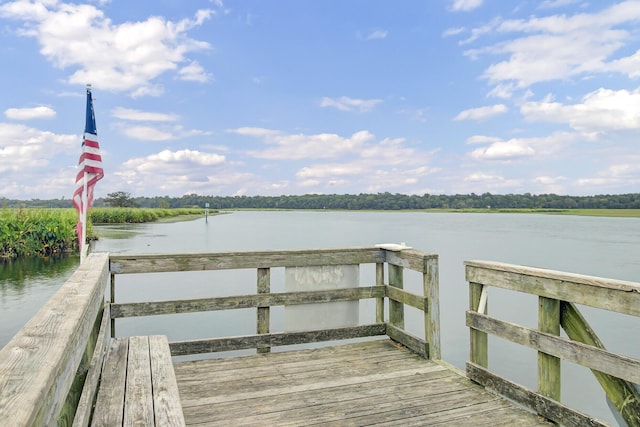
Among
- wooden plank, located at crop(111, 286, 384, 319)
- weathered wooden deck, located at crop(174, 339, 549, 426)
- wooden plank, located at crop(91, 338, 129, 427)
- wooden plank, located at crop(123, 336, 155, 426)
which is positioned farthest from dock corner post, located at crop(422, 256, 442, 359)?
wooden plank, located at crop(91, 338, 129, 427)

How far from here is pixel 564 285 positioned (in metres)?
2.78

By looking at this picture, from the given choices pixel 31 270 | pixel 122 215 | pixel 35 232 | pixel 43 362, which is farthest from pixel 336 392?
pixel 122 215

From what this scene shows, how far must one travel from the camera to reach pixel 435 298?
4059 mm

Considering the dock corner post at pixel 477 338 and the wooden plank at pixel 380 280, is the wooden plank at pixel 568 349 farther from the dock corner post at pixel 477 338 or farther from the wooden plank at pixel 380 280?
the wooden plank at pixel 380 280

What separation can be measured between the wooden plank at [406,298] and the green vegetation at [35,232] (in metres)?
15.6

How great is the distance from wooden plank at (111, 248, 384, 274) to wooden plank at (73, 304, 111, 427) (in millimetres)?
485

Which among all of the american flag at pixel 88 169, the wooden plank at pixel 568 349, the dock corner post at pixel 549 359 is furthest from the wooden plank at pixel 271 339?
the american flag at pixel 88 169

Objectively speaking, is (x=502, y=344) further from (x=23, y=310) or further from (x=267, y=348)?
(x=23, y=310)

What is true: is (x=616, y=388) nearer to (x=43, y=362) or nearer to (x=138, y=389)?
(x=138, y=389)

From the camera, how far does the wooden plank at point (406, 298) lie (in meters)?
4.09

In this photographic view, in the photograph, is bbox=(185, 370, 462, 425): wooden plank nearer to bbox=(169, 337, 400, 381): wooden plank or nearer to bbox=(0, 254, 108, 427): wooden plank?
bbox=(169, 337, 400, 381): wooden plank

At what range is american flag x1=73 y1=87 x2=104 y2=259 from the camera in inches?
268

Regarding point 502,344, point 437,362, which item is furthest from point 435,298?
point 502,344

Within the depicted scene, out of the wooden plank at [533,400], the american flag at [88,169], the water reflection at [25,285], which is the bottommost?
the water reflection at [25,285]
